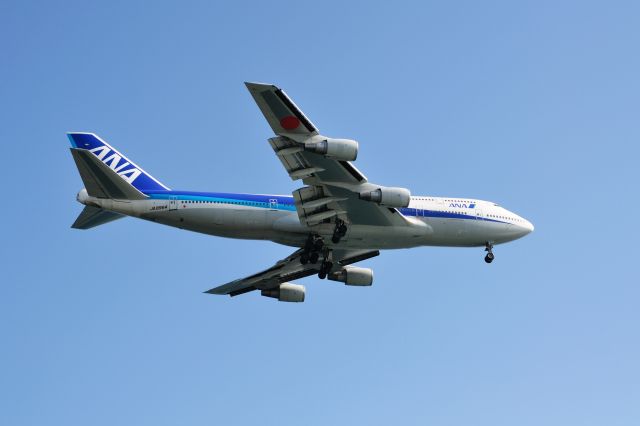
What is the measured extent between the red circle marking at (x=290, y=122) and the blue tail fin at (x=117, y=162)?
8.74m

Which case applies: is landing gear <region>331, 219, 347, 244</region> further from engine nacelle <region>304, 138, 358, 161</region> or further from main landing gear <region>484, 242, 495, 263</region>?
main landing gear <region>484, 242, 495, 263</region>

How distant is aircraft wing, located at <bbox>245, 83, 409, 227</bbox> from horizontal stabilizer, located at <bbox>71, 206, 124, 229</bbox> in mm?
9054

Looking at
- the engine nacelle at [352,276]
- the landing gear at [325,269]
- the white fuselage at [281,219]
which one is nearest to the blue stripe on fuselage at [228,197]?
the white fuselage at [281,219]

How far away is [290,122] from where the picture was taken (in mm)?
39344

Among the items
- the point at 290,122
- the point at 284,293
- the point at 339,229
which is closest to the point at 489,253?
the point at 339,229

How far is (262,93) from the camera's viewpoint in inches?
1492

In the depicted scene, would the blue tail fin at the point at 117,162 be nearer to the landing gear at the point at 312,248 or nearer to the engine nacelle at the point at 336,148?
the landing gear at the point at 312,248

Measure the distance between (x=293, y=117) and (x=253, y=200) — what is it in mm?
7240

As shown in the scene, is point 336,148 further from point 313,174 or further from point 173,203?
point 173,203

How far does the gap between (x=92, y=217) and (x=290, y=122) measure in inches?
456

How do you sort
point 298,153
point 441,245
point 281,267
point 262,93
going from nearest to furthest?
point 262,93
point 298,153
point 441,245
point 281,267

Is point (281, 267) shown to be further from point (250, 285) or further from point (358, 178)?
point (358, 178)

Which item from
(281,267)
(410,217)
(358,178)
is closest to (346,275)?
(281,267)

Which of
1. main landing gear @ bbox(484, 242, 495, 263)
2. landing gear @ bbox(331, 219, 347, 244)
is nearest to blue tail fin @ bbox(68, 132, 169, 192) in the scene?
landing gear @ bbox(331, 219, 347, 244)
